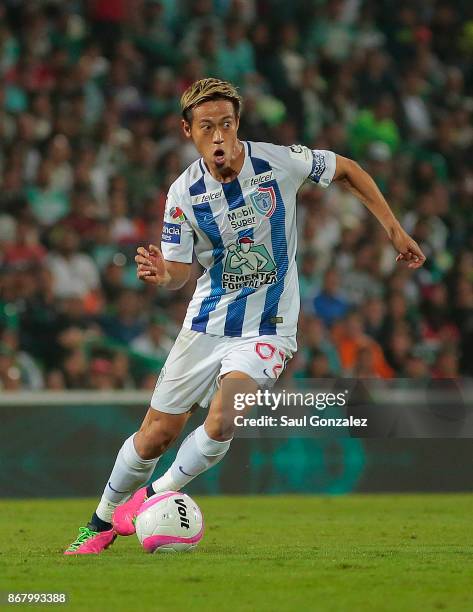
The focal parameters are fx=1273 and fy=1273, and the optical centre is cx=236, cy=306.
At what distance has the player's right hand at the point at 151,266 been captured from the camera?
600 centimetres

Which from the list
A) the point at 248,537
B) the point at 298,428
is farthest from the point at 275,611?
the point at 298,428

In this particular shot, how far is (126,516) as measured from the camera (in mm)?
6566

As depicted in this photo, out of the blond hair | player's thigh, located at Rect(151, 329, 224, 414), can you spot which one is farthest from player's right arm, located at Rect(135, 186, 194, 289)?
the blond hair

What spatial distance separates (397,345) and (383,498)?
2.26 m

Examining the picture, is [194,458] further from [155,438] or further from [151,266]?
[151,266]

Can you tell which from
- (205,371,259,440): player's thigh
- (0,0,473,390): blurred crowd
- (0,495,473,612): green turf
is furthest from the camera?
(0,0,473,390): blurred crowd

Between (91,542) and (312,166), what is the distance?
227 cm

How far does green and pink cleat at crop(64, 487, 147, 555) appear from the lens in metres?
6.48

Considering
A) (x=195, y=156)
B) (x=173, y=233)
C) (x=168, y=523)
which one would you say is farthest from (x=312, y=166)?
(x=195, y=156)

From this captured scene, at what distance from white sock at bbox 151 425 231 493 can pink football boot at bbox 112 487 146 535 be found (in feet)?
0.43

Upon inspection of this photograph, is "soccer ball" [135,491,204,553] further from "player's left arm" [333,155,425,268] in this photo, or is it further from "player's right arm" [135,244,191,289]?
"player's left arm" [333,155,425,268]

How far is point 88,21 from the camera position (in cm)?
1435

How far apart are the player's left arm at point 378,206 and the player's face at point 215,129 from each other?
2.25 feet

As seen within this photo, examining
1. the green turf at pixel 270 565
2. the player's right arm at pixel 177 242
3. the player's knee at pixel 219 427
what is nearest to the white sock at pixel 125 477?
the green turf at pixel 270 565
